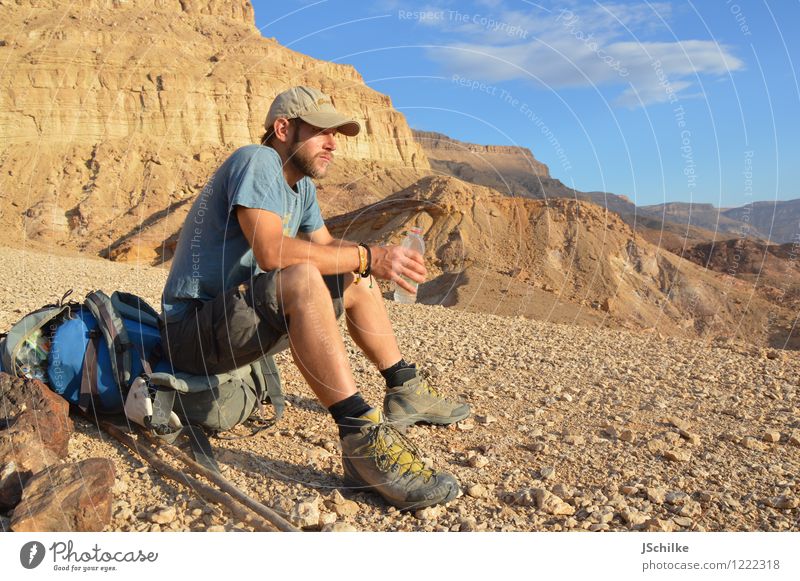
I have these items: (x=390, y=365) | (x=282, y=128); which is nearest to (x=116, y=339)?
(x=282, y=128)

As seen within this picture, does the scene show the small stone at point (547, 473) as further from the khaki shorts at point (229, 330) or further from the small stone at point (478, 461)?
the khaki shorts at point (229, 330)

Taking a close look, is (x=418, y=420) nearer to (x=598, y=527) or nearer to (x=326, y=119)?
(x=598, y=527)

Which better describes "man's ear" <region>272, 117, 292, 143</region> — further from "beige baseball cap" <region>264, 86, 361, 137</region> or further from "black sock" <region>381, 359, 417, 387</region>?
"black sock" <region>381, 359, 417, 387</region>

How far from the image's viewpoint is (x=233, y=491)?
2.64 metres

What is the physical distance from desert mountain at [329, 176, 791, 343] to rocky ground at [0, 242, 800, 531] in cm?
1180

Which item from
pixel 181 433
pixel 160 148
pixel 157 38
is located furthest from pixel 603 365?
pixel 157 38

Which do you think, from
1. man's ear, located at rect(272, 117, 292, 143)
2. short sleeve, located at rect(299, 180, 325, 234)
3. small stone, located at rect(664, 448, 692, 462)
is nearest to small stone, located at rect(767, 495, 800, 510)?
small stone, located at rect(664, 448, 692, 462)

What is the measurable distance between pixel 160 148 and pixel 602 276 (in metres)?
28.1

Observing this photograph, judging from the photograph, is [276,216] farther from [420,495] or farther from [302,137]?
[420,495]

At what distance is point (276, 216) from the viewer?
116 inches

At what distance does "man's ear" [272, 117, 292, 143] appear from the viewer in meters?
3.25

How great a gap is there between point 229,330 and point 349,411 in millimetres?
635

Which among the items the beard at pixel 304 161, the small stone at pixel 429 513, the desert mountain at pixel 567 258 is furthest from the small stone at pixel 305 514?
the desert mountain at pixel 567 258

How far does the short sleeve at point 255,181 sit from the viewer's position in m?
2.93
